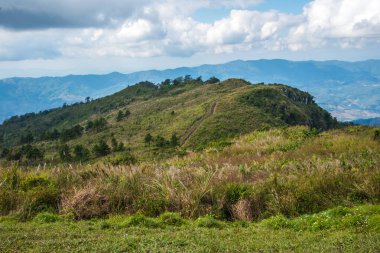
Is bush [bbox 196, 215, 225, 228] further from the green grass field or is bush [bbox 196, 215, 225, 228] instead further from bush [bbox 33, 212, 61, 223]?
bush [bbox 33, 212, 61, 223]

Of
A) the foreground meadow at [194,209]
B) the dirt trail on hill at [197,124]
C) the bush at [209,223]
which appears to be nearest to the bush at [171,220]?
the foreground meadow at [194,209]

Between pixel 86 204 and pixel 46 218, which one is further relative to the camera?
pixel 86 204

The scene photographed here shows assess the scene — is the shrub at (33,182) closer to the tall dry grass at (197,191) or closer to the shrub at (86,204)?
the tall dry grass at (197,191)

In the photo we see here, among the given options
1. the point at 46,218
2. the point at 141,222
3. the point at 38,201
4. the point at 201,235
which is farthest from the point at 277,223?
the point at 38,201

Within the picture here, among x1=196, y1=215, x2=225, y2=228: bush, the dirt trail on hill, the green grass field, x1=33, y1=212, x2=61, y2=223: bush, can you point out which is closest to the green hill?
the dirt trail on hill

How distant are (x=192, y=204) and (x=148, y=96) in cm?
12182

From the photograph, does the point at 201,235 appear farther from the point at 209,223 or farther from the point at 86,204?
the point at 86,204

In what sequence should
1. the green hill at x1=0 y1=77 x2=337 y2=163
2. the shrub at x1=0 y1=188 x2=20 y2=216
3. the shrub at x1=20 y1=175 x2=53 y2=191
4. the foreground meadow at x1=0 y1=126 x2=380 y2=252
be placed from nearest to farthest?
the foreground meadow at x1=0 y1=126 x2=380 y2=252 < the shrub at x1=0 y1=188 x2=20 y2=216 < the shrub at x1=20 y1=175 x2=53 y2=191 < the green hill at x1=0 y1=77 x2=337 y2=163

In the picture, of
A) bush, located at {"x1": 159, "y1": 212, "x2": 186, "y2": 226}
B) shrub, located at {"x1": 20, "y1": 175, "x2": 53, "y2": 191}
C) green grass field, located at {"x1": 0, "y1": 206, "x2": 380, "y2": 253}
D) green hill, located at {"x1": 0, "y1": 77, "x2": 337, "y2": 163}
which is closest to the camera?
green grass field, located at {"x1": 0, "y1": 206, "x2": 380, "y2": 253}

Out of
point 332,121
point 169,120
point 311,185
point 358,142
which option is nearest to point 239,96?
point 169,120

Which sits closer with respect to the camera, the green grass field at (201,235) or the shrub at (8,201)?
the green grass field at (201,235)

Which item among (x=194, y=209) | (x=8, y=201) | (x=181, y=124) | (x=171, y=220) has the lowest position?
(x=181, y=124)

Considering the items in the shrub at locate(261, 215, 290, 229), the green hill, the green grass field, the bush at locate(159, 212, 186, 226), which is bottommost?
the green hill

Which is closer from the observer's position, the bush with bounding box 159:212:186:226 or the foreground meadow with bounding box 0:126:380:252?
the foreground meadow with bounding box 0:126:380:252
